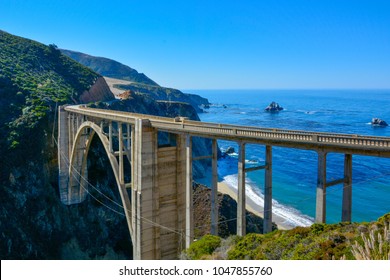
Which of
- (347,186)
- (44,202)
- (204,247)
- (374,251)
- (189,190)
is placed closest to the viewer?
(374,251)

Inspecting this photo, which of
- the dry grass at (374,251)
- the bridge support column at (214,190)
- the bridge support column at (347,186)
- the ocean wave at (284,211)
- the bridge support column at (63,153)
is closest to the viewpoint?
the dry grass at (374,251)

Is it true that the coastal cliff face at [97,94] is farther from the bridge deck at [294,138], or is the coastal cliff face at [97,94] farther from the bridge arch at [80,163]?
the bridge deck at [294,138]

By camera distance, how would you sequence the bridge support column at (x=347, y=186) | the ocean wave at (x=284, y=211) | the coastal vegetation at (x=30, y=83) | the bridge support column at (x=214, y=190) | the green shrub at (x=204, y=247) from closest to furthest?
the bridge support column at (x=347, y=186), the green shrub at (x=204, y=247), the bridge support column at (x=214, y=190), the coastal vegetation at (x=30, y=83), the ocean wave at (x=284, y=211)

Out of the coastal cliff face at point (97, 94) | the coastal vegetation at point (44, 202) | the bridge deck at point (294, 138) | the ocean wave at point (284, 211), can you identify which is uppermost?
the coastal cliff face at point (97, 94)

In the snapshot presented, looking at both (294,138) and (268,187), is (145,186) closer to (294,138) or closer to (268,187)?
(268,187)

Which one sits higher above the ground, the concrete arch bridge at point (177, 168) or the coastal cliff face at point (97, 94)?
the coastal cliff face at point (97, 94)

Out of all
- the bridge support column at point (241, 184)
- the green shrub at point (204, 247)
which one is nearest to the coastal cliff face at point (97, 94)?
the green shrub at point (204, 247)

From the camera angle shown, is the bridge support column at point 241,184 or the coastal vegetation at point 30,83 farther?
the coastal vegetation at point 30,83

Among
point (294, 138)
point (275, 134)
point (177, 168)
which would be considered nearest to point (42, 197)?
point (177, 168)
